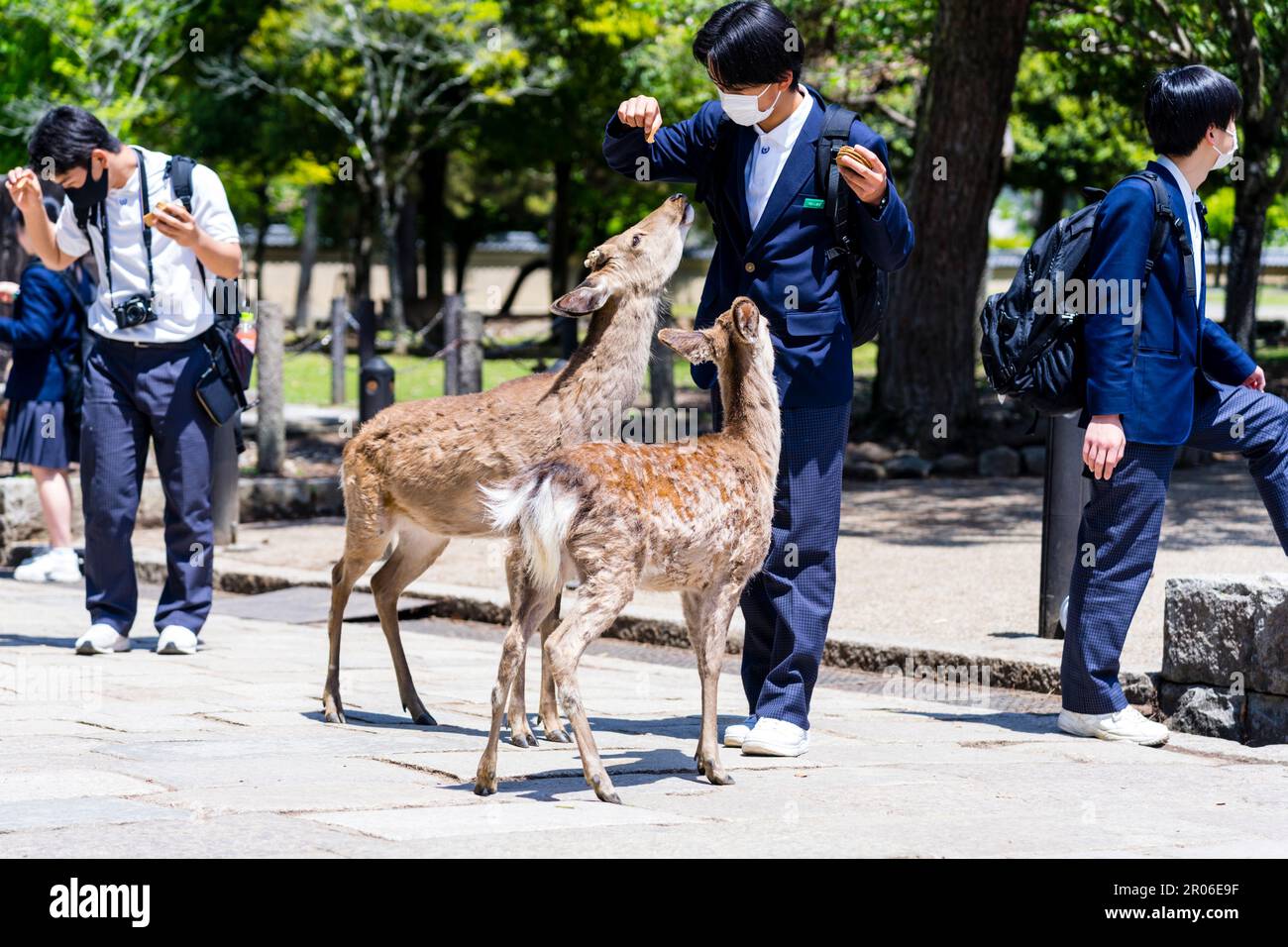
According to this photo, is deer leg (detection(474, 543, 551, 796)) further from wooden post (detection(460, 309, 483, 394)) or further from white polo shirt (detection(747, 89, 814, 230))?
wooden post (detection(460, 309, 483, 394))

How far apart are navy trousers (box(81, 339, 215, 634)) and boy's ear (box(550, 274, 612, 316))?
2282 millimetres

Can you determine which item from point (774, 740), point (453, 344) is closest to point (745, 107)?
point (774, 740)

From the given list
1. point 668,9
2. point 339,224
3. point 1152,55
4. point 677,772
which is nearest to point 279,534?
point 677,772

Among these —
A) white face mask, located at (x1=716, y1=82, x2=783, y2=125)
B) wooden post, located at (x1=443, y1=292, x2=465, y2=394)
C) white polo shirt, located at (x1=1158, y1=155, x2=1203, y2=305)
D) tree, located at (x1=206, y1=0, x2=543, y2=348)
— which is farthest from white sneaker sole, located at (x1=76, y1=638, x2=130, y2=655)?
tree, located at (x1=206, y1=0, x2=543, y2=348)

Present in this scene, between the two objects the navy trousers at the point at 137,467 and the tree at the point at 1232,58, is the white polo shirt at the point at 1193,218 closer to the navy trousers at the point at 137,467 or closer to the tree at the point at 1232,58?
the navy trousers at the point at 137,467

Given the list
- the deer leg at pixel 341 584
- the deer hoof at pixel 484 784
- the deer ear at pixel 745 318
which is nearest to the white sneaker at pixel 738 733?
the deer hoof at pixel 484 784

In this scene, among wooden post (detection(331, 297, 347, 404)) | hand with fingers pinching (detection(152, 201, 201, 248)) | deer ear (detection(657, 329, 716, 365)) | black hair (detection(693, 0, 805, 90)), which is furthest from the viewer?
wooden post (detection(331, 297, 347, 404))

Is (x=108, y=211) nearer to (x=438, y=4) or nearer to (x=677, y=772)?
(x=677, y=772)

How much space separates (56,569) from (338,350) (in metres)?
11.7

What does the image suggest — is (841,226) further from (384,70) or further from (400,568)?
(384,70)

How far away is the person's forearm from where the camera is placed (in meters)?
7.47

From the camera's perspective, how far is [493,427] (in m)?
6.13
